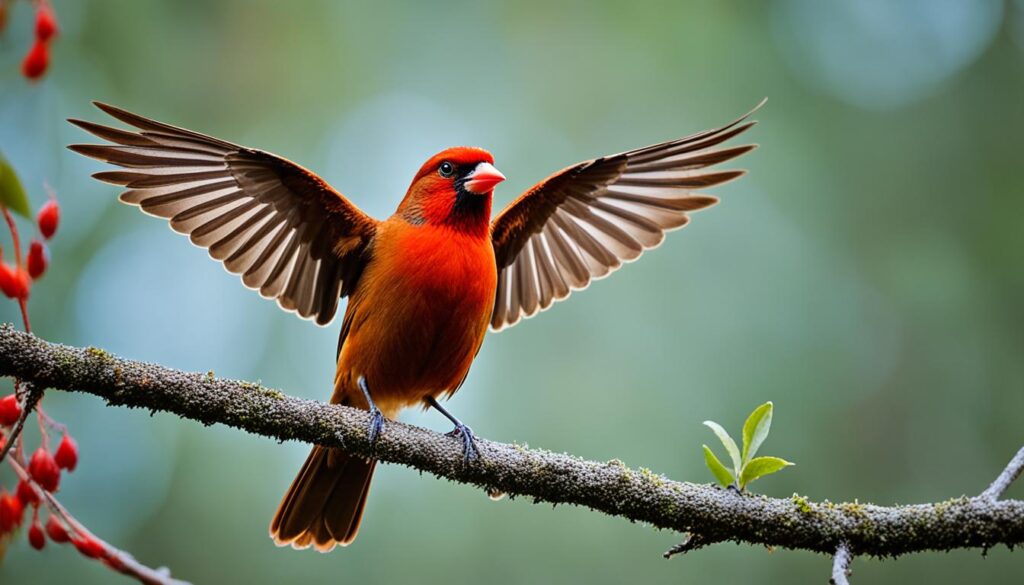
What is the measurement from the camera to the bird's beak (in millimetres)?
4117

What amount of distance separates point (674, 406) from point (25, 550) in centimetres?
454

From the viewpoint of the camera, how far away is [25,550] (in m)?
6.58

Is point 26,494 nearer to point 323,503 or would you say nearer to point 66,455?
point 66,455

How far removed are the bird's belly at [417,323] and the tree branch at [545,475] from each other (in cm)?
77

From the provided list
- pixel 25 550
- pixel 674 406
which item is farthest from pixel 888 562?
pixel 25 550

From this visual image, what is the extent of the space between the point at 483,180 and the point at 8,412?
2223 mm

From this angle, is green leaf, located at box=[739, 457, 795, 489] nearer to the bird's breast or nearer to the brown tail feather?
the bird's breast

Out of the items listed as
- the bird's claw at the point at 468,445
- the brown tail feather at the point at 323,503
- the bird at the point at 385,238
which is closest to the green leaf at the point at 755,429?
the bird's claw at the point at 468,445

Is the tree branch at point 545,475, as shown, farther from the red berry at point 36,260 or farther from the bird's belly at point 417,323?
the bird's belly at point 417,323

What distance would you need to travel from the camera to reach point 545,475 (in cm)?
296

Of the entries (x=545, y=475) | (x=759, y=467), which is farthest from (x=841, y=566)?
(x=545, y=475)

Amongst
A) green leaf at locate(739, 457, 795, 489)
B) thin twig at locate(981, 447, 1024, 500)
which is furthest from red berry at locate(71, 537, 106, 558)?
thin twig at locate(981, 447, 1024, 500)

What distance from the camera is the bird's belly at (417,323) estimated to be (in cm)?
386

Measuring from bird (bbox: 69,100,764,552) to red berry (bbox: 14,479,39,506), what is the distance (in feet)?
4.60
